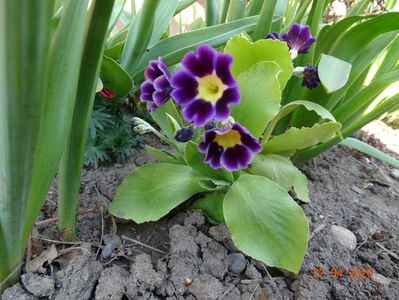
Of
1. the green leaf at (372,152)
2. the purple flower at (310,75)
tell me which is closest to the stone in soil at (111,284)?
the purple flower at (310,75)

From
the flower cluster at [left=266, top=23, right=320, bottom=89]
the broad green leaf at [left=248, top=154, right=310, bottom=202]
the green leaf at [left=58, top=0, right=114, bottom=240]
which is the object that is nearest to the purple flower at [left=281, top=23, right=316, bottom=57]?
the flower cluster at [left=266, top=23, right=320, bottom=89]

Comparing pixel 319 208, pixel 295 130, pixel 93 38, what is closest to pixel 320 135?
pixel 295 130

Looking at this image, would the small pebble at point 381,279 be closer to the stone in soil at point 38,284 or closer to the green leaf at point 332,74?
the green leaf at point 332,74

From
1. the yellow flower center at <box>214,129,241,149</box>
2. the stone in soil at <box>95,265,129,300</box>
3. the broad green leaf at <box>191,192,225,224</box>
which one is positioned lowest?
the stone in soil at <box>95,265,129,300</box>

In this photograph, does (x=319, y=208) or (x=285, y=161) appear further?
(x=319, y=208)

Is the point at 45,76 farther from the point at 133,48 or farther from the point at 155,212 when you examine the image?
the point at 133,48

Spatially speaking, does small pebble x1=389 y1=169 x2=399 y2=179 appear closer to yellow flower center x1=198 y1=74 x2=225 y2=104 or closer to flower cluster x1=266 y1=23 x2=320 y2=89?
flower cluster x1=266 y1=23 x2=320 y2=89
